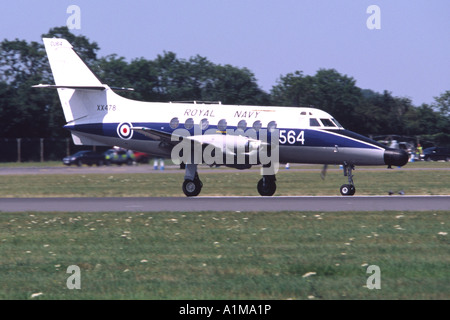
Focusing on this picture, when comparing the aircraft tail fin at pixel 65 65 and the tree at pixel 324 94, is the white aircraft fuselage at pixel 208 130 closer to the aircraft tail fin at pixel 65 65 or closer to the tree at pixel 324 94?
the aircraft tail fin at pixel 65 65

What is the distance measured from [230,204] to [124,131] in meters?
6.70

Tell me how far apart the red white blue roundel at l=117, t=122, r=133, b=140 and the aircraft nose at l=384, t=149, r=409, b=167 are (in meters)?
9.55

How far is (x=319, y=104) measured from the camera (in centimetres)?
7131

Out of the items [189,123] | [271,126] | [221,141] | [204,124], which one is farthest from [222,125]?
[271,126]

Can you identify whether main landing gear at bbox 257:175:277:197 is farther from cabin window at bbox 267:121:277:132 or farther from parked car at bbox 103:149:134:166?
parked car at bbox 103:149:134:166

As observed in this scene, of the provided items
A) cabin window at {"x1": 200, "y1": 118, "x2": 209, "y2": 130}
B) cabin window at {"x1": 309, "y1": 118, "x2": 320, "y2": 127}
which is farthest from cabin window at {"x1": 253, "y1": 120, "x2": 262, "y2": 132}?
cabin window at {"x1": 309, "y1": 118, "x2": 320, "y2": 127}

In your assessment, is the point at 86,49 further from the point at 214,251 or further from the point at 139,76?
the point at 214,251

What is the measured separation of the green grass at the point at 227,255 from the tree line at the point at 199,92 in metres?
43.5

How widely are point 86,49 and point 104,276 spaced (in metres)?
83.4

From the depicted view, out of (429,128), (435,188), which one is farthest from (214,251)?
(429,128)

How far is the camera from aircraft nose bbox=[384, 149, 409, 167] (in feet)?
77.3

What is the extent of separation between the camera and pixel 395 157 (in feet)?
77.4

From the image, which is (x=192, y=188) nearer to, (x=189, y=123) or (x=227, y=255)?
(x=189, y=123)
